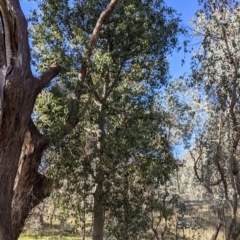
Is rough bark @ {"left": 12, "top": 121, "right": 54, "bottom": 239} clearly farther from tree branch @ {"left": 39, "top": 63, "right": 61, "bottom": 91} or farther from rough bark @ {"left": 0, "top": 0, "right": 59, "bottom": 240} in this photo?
rough bark @ {"left": 0, "top": 0, "right": 59, "bottom": 240}

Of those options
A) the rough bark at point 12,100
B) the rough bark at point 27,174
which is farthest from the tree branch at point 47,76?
the rough bark at point 27,174

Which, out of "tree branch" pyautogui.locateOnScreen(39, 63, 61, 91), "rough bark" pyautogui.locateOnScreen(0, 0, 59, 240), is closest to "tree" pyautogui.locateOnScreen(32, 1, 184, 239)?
"tree branch" pyautogui.locateOnScreen(39, 63, 61, 91)

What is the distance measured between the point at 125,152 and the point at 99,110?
993 millimetres

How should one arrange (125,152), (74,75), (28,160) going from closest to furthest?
(28,160) → (125,152) → (74,75)

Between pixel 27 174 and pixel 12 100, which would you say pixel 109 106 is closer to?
pixel 27 174

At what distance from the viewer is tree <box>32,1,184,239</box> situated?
6559mm

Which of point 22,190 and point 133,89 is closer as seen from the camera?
point 22,190

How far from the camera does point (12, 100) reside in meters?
4.45

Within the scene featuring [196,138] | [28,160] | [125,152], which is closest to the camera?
[28,160]

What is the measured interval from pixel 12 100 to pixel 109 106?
9.73 feet

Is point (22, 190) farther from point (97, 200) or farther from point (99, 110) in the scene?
point (99, 110)

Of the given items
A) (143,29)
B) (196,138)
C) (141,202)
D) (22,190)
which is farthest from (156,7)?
(196,138)

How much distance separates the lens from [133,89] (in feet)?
24.2

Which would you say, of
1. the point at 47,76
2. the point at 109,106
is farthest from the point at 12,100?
the point at 109,106
